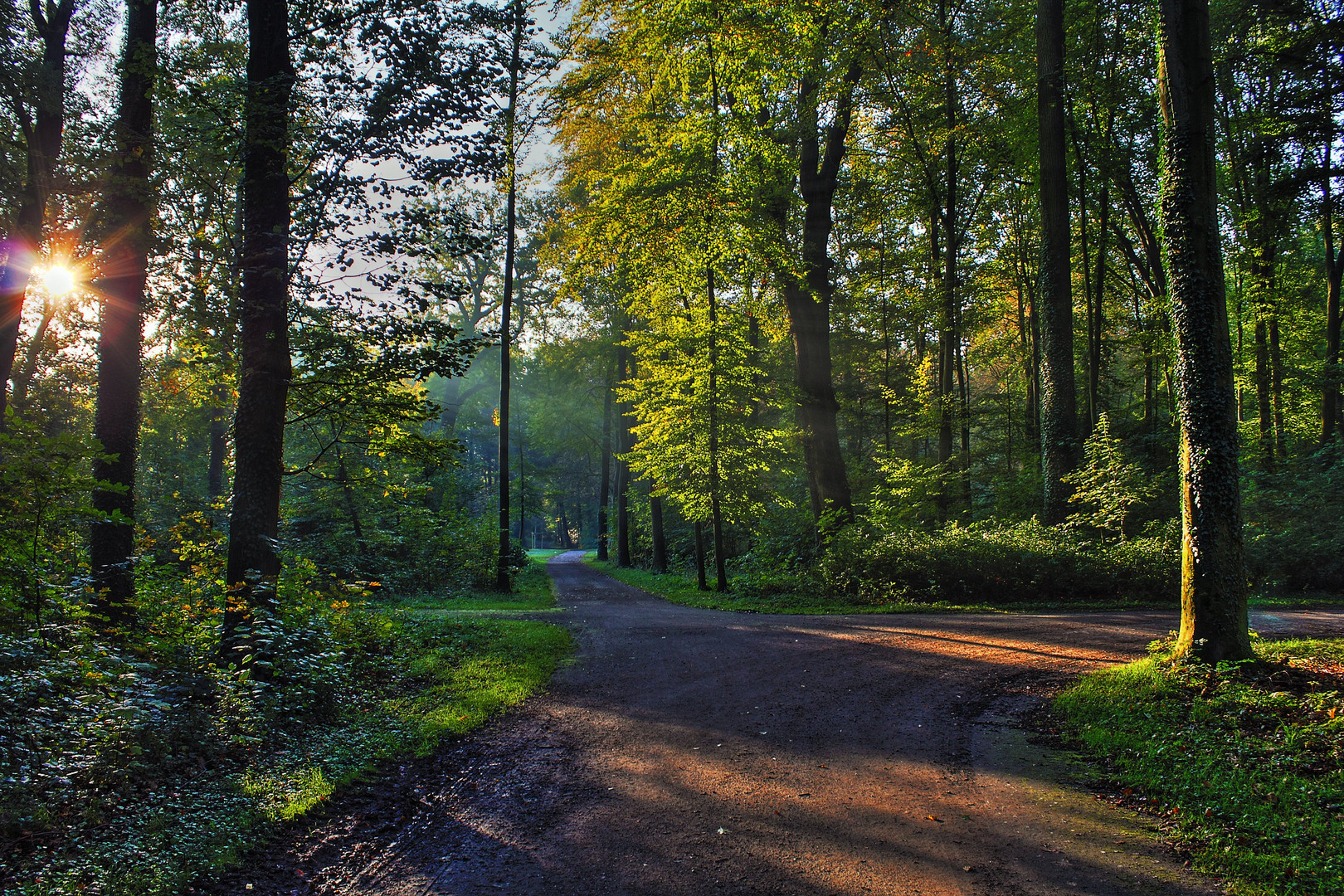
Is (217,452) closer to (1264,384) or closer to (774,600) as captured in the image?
(774,600)

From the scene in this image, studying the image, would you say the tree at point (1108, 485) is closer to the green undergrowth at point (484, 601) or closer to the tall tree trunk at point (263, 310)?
the green undergrowth at point (484, 601)

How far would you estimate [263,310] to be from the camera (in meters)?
6.67

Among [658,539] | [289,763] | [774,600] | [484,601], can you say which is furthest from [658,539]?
[289,763]

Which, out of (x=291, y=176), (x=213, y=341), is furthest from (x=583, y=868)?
(x=291, y=176)

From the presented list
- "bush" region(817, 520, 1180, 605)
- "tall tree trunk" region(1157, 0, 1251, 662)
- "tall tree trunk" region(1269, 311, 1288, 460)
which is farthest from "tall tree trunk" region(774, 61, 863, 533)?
"tall tree trunk" region(1269, 311, 1288, 460)

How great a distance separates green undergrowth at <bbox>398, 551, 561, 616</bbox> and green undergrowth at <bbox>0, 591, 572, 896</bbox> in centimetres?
530

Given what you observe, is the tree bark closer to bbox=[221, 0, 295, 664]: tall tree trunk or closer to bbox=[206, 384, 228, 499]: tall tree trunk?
bbox=[206, 384, 228, 499]: tall tree trunk

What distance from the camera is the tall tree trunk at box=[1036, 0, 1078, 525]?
14023 millimetres

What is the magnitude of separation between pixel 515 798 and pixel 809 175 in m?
16.6

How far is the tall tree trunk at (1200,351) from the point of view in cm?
556

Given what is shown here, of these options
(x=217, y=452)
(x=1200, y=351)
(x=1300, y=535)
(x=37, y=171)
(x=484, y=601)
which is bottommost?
(x=484, y=601)

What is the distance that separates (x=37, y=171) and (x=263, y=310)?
699 cm

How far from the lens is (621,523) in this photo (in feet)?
92.3

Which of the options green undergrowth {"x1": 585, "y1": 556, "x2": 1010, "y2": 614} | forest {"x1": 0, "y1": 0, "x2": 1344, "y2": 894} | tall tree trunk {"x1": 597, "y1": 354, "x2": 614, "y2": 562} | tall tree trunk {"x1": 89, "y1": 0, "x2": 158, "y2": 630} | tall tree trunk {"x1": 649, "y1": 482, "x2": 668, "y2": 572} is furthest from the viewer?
tall tree trunk {"x1": 597, "y1": 354, "x2": 614, "y2": 562}
